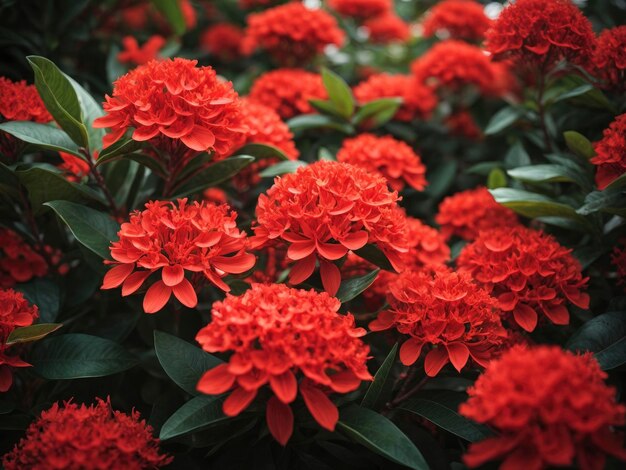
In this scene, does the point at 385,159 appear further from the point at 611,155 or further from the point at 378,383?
the point at 378,383

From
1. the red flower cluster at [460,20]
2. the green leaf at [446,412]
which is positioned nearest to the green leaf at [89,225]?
the green leaf at [446,412]

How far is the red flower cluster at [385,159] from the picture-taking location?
208 centimetres

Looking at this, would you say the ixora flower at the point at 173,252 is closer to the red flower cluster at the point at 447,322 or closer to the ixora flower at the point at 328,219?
the ixora flower at the point at 328,219

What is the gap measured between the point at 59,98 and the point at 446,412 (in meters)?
1.43

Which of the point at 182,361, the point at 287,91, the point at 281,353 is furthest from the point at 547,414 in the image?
the point at 287,91

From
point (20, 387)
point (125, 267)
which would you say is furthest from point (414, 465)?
point (20, 387)

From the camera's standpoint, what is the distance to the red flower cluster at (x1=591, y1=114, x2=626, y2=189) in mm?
1645

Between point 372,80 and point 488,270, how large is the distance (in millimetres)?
1297

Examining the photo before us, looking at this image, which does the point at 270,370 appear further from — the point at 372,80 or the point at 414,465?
the point at 372,80

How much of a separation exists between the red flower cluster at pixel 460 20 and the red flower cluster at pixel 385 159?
127 cm

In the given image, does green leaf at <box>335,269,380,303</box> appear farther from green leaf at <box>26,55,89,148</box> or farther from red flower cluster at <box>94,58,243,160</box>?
green leaf at <box>26,55,89,148</box>

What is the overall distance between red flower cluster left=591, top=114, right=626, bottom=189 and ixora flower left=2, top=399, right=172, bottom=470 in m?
1.46

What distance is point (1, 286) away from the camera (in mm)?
1804

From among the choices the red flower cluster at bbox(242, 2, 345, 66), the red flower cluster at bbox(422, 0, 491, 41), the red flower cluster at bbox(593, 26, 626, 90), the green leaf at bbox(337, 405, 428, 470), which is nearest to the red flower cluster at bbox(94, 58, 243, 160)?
the green leaf at bbox(337, 405, 428, 470)
